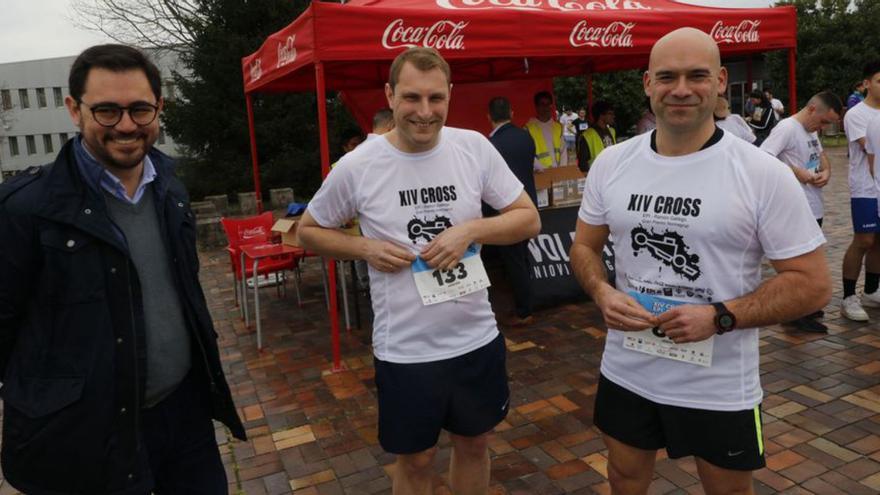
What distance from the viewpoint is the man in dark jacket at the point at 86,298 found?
159 cm

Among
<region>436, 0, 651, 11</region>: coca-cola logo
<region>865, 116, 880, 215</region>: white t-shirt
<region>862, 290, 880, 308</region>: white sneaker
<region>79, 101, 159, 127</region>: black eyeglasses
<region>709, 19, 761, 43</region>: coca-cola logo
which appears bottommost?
<region>862, 290, 880, 308</region>: white sneaker

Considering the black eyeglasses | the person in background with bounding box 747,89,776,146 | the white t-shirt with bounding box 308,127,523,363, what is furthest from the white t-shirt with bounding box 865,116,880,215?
the person in background with bounding box 747,89,776,146

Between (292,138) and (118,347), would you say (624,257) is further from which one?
(292,138)

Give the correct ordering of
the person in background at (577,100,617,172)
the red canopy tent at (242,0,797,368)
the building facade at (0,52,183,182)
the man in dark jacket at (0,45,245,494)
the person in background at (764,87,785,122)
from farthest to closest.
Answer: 1. the building facade at (0,52,183,182)
2. the person in background at (764,87,785,122)
3. the person in background at (577,100,617,172)
4. the red canopy tent at (242,0,797,368)
5. the man in dark jacket at (0,45,245,494)

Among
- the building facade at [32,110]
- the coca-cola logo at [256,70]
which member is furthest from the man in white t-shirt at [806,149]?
the building facade at [32,110]

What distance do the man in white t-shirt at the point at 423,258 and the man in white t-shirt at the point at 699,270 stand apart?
49 centimetres

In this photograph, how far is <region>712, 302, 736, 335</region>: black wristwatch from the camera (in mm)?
1773

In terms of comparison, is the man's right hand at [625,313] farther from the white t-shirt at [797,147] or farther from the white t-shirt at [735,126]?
the white t-shirt at [735,126]

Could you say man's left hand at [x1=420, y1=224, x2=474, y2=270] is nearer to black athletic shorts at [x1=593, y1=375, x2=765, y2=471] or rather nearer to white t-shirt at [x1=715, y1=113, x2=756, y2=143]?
black athletic shorts at [x1=593, y1=375, x2=765, y2=471]

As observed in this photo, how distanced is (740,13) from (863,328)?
127 inches

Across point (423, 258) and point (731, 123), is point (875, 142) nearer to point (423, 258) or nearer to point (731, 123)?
point (731, 123)

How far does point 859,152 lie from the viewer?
4.83 metres

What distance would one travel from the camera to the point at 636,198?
6.40ft

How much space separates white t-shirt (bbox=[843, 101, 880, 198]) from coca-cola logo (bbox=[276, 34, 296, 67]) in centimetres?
433
